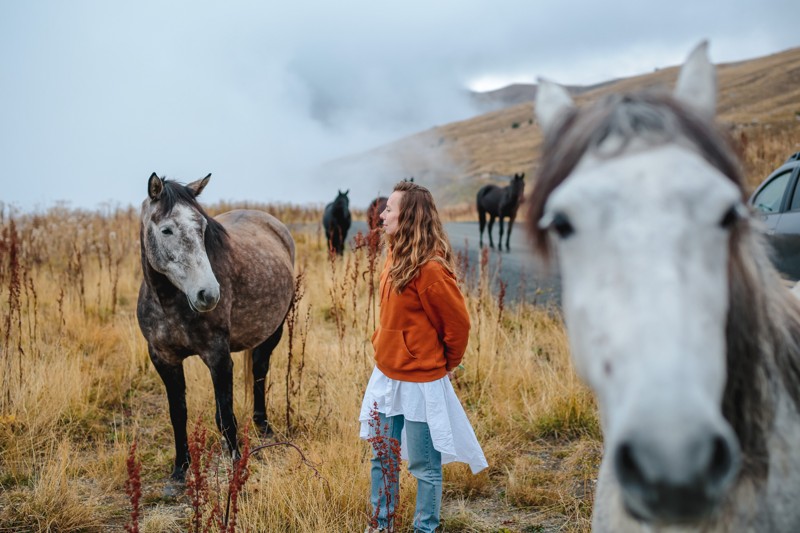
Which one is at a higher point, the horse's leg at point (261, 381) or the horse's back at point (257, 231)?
the horse's back at point (257, 231)

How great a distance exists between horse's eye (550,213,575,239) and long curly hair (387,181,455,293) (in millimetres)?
1468

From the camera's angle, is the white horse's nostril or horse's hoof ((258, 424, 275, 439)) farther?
horse's hoof ((258, 424, 275, 439))

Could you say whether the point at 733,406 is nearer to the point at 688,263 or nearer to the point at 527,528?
the point at 688,263

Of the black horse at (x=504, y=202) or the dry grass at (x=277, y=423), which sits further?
the black horse at (x=504, y=202)

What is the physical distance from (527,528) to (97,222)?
36.5ft

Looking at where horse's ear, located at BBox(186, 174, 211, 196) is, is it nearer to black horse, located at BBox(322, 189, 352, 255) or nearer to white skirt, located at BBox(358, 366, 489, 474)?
white skirt, located at BBox(358, 366, 489, 474)

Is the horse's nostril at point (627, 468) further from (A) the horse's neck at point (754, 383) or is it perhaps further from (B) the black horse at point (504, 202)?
(B) the black horse at point (504, 202)

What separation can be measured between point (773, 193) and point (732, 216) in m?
5.39

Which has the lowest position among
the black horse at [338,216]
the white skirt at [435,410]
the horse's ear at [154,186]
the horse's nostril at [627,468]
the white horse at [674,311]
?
the white skirt at [435,410]

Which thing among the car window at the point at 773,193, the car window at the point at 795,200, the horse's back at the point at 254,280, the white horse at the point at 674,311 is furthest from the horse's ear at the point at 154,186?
the car window at the point at 795,200

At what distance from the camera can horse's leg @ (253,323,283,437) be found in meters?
4.37

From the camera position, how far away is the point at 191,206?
11.4 feet

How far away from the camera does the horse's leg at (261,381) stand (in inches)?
172

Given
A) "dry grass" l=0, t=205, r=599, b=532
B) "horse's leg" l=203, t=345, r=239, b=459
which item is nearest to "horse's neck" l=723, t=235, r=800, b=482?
"dry grass" l=0, t=205, r=599, b=532
